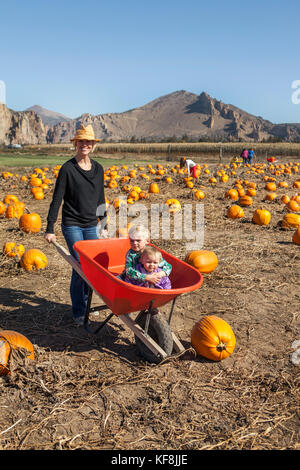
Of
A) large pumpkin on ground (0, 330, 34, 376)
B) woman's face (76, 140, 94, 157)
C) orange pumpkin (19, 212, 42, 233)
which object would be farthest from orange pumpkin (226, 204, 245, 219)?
large pumpkin on ground (0, 330, 34, 376)

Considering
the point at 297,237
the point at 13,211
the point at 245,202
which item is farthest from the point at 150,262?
the point at 245,202

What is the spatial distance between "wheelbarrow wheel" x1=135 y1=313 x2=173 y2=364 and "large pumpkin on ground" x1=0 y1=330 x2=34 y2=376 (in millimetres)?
1121

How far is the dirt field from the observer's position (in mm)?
2916

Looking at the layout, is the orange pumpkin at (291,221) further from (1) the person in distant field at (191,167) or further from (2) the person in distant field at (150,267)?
(1) the person in distant field at (191,167)

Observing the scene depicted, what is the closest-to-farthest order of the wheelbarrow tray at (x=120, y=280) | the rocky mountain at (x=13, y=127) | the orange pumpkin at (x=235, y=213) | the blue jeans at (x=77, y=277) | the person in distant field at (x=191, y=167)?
the wheelbarrow tray at (x=120, y=280)
the blue jeans at (x=77, y=277)
the orange pumpkin at (x=235, y=213)
the person in distant field at (x=191, y=167)
the rocky mountain at (x=13, y=127)

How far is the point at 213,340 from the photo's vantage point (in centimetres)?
391

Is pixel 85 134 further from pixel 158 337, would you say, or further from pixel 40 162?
pixel 40 162

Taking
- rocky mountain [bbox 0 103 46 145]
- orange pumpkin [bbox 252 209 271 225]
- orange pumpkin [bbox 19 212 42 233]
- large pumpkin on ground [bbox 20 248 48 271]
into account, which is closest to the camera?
large pumpkin on ground [bbox 20 248 48 271]

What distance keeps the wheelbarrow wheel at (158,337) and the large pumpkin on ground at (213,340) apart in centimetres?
35

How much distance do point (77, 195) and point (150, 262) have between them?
1445 mm

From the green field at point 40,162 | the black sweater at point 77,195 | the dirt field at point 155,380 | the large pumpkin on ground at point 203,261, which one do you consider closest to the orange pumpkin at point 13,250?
the dirt field at point 155,380

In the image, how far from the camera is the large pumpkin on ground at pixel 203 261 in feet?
20.8

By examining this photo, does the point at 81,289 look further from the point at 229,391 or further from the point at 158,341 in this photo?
the point at 229,391

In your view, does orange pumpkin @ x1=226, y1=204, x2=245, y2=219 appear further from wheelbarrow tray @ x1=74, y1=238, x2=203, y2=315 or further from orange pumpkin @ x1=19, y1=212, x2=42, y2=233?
wheelbarrow tray @ x1=74, y1=238, x2=203, y2=315
